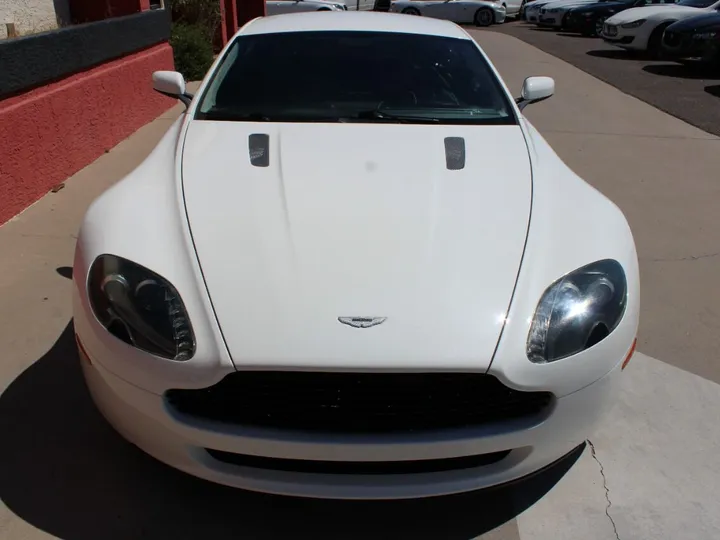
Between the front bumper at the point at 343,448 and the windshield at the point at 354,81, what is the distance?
154 cm

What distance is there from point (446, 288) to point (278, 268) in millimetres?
519

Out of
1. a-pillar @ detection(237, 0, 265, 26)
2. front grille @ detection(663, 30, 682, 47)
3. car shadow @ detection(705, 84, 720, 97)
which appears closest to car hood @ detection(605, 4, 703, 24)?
front grille @ detection(663, 30, 682, 47)

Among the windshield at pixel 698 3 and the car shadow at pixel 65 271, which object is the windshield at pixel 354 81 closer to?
the car shadow at pixel 65 271

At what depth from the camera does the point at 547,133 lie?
7.61 meters

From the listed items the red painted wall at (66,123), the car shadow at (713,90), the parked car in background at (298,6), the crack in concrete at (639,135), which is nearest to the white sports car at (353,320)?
the red painted wall at (66,123)

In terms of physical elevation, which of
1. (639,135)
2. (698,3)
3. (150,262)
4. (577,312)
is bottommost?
(639,135)

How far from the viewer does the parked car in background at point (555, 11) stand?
2123cm

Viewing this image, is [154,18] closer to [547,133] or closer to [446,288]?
[547,133]

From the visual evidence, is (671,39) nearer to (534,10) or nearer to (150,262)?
(534,10)

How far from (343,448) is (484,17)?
2369 cm

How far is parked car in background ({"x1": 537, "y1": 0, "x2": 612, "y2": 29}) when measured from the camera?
21.2 meters

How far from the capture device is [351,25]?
388 centimetres

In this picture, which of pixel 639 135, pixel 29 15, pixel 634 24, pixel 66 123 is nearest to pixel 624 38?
pixel 634 24

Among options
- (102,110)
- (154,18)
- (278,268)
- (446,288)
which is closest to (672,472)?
(446,288)
